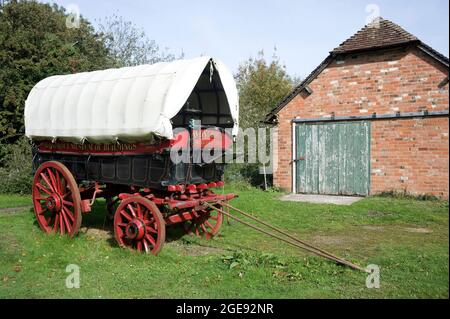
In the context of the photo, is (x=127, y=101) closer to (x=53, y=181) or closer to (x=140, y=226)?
(x=140, y=226)

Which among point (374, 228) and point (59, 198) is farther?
point (374, 228)

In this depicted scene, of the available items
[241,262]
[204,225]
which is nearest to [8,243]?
[204,225]

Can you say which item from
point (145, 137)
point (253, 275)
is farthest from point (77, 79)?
point (253, 275)

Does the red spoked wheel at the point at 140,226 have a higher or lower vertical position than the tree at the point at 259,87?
lower

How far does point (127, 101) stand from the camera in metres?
6.52

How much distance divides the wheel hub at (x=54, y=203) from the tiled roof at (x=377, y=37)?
8938 millimetres

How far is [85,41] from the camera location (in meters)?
22.1

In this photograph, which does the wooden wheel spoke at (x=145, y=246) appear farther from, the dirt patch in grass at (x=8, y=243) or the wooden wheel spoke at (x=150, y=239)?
the dirt patch in grass at (x=8, y=243)

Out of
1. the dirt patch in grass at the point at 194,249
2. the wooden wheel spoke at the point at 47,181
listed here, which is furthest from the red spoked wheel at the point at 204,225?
the wooden wheel spoke at the point at 47,181

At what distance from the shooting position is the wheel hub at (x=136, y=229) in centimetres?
626

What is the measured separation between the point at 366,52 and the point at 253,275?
9100 millimetres

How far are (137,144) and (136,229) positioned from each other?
1361 millimetres

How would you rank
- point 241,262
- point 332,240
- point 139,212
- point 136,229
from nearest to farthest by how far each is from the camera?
1. point 241,262
2. point 136,229
3. point 139,212
4. point 332,240
